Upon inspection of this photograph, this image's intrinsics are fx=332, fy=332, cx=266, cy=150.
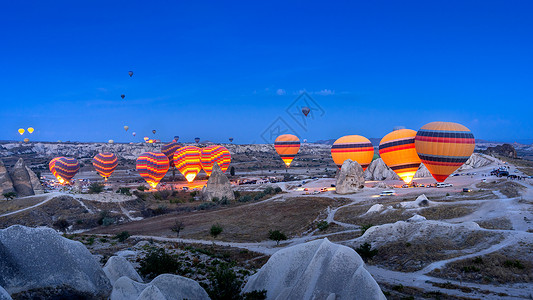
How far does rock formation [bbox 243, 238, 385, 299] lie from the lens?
10883 mm

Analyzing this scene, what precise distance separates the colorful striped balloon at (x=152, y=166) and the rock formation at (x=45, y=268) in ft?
166

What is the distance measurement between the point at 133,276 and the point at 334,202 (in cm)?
3075

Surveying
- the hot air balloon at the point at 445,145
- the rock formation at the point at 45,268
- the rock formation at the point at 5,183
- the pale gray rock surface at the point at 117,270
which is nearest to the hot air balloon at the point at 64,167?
the rock formation at the point at 5,183

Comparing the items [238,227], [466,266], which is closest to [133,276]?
[466,266]

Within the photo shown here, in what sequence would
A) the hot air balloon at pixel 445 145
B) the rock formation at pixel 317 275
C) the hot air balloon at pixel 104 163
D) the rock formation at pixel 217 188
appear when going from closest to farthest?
the rock formation at pixel 317 275 < the hot air balloon at pixel 445 145 < the rock formation at pixel 217 188 < the hot air balloon at pixel 104 163

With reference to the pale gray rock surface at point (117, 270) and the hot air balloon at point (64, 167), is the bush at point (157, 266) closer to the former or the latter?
the pale gray rock surface at point (117, 270)

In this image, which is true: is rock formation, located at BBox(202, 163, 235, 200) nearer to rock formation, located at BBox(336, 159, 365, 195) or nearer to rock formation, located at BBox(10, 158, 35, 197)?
rock formation, located at BBox(336, 159, 365, 195)

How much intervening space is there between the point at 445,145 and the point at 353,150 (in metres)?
17.3

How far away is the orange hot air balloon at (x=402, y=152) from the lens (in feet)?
143

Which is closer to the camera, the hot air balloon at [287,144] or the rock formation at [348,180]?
the rock formation at [348,180]

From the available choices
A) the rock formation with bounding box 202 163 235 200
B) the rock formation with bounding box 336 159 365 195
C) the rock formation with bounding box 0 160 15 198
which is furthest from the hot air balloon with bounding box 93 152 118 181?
the rock formation with bounding box 336 159 365 195

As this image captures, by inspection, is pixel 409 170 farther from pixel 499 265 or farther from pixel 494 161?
pixel 494 161

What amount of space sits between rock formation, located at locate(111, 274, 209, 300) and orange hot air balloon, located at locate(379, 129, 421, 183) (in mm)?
37715

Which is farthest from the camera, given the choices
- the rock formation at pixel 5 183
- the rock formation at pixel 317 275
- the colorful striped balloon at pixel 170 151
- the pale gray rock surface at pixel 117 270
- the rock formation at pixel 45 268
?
the colorful striped balloon at pixel 170 151
